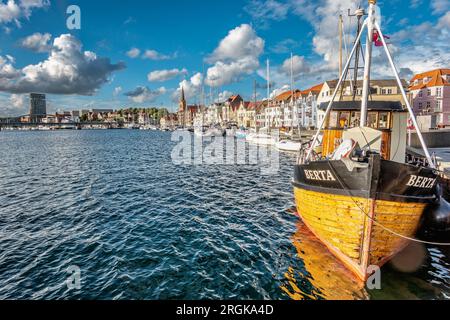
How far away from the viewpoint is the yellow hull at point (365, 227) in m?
9.77

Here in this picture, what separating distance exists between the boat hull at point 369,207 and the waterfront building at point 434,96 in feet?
257

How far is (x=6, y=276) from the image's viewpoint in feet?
35.7

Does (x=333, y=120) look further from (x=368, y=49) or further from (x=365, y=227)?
(x=365, y=227)

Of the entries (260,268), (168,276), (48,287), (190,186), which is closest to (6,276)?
(48,287)

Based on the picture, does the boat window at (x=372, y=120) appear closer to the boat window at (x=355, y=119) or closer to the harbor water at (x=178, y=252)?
the boat window at (x=355, y=119)

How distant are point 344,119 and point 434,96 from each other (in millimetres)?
80226

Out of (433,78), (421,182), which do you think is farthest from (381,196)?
(433,78)

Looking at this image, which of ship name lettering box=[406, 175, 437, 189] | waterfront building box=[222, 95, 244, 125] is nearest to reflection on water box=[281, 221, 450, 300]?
ship name lettering box=[406, 175, 437, 189]

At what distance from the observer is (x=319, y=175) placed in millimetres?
11133

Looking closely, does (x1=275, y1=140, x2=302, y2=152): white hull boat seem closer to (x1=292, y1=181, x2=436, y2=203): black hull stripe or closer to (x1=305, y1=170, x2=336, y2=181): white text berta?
(x1=305, y1=170, x2=336, y2=181): white text berta

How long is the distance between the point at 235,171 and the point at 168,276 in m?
24.2

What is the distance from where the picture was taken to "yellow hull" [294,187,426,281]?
9773 millimetres

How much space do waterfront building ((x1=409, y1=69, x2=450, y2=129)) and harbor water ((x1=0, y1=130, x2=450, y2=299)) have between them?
7456 cm

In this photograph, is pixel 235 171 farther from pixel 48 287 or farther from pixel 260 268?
pixel 48 287
